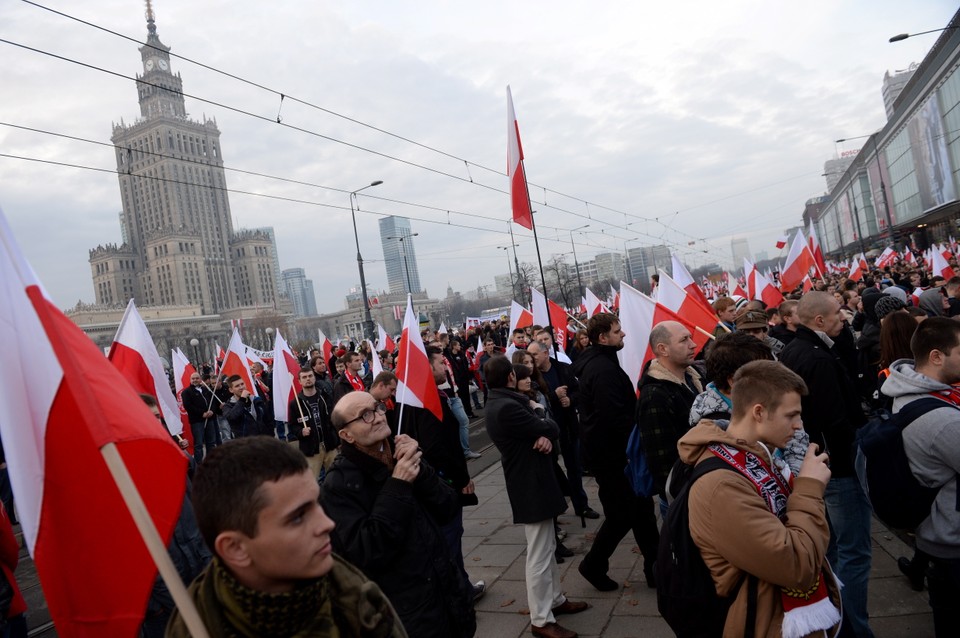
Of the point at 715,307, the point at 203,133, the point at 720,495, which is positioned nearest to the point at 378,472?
the point at 720,495

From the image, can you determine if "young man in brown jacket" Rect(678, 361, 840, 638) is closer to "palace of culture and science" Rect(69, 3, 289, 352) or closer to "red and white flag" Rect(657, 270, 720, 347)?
"red and white flag" Rect(657, 270, 720, 347)

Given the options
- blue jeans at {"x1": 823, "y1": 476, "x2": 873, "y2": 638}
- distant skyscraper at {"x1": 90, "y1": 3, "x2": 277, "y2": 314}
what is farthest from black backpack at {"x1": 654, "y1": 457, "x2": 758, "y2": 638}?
distant skyscraper at {"x1": 90, "y1": 3, "x2": 277, "y2": 314}

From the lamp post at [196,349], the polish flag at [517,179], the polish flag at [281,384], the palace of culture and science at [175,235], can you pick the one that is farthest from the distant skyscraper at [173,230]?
the polish flag at [517,179]

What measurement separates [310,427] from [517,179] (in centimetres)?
390

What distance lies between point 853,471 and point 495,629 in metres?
2.49

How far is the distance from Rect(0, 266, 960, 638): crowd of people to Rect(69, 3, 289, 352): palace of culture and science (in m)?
100

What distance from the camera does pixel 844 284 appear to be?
10844mm

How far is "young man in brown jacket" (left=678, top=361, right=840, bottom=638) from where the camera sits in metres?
2.14

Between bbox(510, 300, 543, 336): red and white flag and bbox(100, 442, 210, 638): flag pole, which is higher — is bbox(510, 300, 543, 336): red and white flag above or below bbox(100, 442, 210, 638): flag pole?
above

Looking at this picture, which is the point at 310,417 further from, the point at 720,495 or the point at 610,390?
the point at 720,495

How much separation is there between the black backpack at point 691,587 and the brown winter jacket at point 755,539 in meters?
0.03

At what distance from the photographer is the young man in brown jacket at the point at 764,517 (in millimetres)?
2143

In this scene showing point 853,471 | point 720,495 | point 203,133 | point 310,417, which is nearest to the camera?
point 720,495

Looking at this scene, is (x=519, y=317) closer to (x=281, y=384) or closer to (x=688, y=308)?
(x=281, y=384)
